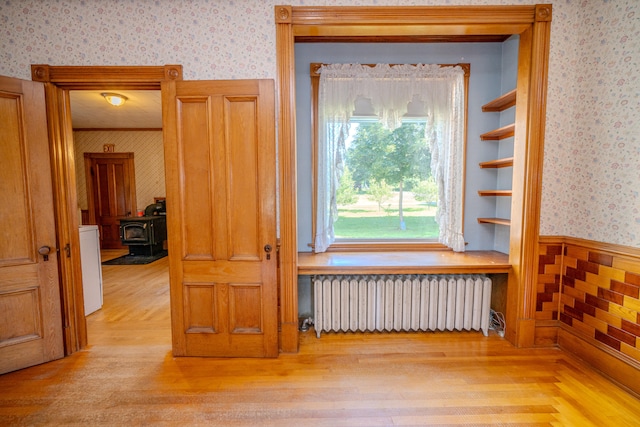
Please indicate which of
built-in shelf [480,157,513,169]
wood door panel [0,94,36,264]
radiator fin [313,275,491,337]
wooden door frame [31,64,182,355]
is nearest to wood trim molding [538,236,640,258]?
radiator fin [313,275,491,337]

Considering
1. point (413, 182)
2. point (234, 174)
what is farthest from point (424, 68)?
point (234, 174)

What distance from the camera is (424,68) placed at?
298cm

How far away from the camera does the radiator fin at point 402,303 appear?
2.82 m

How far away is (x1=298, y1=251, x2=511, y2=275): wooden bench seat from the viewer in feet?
8.66

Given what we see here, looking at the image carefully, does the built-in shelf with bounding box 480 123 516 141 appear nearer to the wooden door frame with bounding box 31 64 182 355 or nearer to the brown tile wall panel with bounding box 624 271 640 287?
the brown tile wall panel with bounding box 624 271 640 287

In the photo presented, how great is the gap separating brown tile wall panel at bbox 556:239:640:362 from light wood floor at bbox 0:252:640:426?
31cm

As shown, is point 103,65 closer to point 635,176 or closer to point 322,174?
point 322,174

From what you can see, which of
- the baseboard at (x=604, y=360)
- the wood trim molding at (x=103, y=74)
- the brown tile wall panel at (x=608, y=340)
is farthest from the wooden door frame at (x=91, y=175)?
the brown tile wall panel at (x=608, y=340)

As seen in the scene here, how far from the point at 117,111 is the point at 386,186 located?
5.68 meters

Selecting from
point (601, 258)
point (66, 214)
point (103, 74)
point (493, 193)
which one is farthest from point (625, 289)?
point (66, 214)

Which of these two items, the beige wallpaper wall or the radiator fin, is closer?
the radiator fin

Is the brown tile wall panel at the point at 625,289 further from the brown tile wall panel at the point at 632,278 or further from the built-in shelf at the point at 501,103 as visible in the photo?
the built-in shelf at the point at 501,103

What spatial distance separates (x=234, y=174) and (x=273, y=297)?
1.09 meters

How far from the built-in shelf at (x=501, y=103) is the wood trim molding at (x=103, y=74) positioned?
295 cm
